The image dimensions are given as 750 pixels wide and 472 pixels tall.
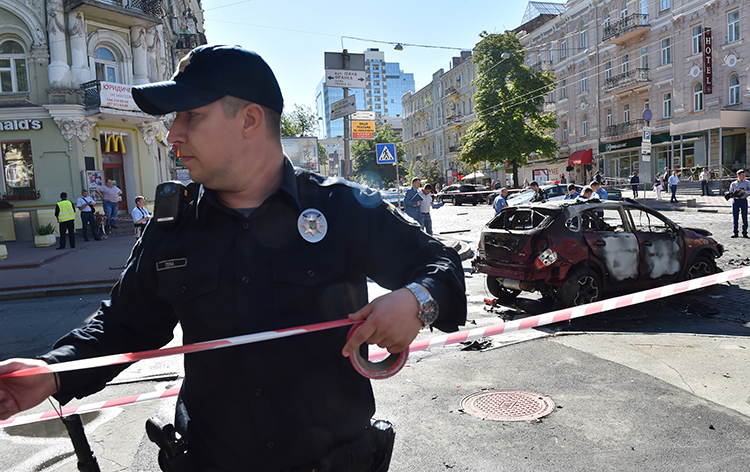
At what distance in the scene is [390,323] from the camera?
1.39m

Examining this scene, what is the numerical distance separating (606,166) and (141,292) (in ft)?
141

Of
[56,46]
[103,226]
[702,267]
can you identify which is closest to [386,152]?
[103,226]

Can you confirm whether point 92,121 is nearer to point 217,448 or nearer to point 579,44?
point 217,448

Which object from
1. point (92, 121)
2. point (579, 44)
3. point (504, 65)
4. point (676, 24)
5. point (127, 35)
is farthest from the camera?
point (579, 44)

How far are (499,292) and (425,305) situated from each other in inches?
287

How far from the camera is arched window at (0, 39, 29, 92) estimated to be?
67.5 ft

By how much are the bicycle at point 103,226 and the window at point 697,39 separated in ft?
104

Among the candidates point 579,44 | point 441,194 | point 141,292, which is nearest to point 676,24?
point 579,44

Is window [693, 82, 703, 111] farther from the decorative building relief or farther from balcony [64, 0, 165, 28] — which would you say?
the decorative building relief

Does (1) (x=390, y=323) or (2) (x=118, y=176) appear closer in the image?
(1) (x=390, y=323)

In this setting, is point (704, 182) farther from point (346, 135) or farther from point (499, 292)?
point (499, 292)

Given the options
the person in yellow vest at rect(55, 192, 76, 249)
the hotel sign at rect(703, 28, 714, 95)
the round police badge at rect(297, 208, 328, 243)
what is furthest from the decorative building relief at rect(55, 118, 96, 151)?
the hotel sign at rect(703, 28, 714, 95)

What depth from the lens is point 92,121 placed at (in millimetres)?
21094

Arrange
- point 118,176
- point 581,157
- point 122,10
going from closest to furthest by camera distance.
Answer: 1. point 122,10
2. point 118,176
3. point 581,157
